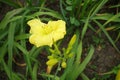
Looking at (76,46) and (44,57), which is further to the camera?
(44,57)

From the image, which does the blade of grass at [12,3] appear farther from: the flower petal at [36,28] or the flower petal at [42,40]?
the flower petal at [42,40]

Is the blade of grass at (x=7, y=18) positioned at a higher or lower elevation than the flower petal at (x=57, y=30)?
lower

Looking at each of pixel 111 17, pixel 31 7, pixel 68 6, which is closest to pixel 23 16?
pixel 31 7

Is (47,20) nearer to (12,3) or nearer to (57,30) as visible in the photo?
(12,3)

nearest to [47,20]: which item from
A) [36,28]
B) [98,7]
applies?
[98,7]

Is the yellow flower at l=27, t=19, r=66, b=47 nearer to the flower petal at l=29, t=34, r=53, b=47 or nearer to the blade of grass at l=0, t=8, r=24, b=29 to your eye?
the flower petal at l=29, t=34, r=53, b=47

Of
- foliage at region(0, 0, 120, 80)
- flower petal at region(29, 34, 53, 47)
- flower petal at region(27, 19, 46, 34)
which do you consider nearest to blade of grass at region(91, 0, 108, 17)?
foliage at region(0, 0, 120, 80)

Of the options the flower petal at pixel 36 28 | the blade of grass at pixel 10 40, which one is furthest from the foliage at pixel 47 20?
the flower petal at pixel 36 28

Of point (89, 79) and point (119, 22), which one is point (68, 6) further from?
point (89, 79)
